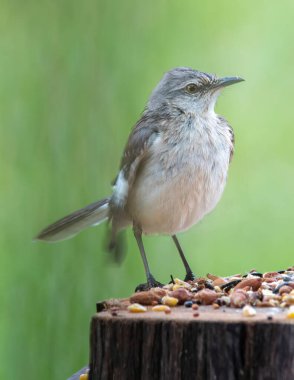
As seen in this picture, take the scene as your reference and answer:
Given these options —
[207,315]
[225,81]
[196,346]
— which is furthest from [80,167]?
[196,346]

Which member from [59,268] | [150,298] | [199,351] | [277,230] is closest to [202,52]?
[277,230]

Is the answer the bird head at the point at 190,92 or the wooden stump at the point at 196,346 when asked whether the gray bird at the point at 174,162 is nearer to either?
the bird head at the point at 190,92

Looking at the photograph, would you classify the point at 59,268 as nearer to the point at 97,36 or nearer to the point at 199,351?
the point at 97,36

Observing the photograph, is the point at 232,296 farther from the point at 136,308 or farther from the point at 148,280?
the point at 148,280

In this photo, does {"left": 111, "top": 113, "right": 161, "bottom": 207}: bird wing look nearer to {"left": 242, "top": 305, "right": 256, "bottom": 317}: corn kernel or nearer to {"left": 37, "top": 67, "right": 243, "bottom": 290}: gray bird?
{"left": 37, "top": 67, "right": 243, "bottom": 290}: gray bird

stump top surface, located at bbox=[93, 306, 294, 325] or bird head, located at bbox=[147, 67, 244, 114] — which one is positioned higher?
bird head, located at bbox=[147, 67, 244, 114]

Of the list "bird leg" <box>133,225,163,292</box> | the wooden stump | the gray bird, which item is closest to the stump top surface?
the wooden stump

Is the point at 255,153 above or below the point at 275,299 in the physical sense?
above
